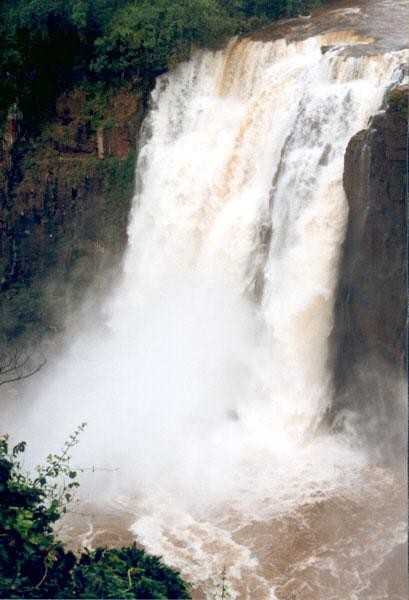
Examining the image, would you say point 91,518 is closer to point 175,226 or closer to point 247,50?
point 175,226

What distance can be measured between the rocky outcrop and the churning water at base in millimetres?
939

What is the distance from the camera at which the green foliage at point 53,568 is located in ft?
30.5

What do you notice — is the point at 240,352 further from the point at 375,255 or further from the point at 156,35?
the point at 156,35

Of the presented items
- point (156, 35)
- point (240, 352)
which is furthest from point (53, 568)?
point (156, 35)

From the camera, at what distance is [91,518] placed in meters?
16.0

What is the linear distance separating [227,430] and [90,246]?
749 centimetres

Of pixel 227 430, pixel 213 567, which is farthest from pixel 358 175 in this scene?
pixel 213 567

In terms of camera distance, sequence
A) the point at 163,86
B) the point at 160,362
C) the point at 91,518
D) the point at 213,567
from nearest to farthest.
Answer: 1. the point at 213,567
2. the point at 91,518
3. the point at 160,362
4. the point at 163,86

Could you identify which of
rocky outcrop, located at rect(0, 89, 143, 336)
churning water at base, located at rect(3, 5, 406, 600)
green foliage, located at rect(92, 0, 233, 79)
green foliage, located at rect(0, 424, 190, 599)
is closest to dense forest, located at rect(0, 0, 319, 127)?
green foliage, located at rect(92, 0, 233, 79)

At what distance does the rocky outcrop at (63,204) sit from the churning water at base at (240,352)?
94cm

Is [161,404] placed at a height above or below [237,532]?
above

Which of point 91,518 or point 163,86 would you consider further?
point 163,86

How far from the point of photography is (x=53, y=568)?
32.2ft

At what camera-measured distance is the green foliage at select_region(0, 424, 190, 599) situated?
930cm
